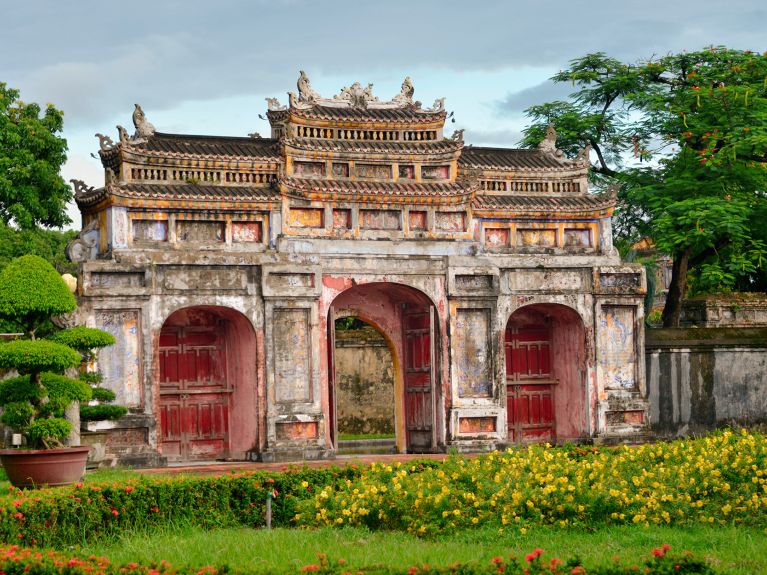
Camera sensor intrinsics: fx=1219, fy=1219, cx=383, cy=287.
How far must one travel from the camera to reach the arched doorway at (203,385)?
80.7 feet

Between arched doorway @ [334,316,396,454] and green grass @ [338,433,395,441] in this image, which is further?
arched doorway @ [334,316,396,454]

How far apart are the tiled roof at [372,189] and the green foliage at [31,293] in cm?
770

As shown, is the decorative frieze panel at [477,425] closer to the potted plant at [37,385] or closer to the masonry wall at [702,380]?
the masonry wall at [702,380]

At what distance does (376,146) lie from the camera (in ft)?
83.5

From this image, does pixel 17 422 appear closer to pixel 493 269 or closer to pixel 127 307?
pixel 127 307

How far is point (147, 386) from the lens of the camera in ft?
74.1

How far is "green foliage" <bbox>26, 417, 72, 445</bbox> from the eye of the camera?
16.2 meters

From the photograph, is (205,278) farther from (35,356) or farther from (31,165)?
(31,165)

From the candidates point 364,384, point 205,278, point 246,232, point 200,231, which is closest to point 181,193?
point 200,231

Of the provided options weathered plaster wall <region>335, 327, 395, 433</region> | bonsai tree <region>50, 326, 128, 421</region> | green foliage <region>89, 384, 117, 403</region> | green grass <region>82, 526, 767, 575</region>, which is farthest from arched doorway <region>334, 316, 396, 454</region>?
green grass <region>82, 526, 767, 575</region>

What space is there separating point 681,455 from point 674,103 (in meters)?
16.6

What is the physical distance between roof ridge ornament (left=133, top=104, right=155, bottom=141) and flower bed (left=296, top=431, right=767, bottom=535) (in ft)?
36.3

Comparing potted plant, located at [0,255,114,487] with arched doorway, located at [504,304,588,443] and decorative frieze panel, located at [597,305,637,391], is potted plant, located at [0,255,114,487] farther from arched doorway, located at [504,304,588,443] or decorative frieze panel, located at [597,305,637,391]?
decorative frieze panel, located at [597,305,637,391]

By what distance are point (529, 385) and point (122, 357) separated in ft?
30.6
